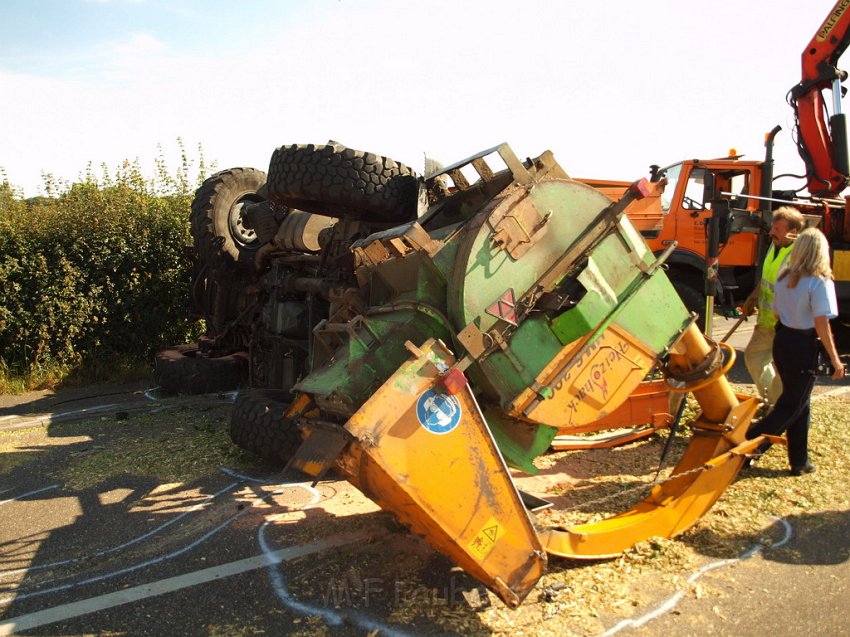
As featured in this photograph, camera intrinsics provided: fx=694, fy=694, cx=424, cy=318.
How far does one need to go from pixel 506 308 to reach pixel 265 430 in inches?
100

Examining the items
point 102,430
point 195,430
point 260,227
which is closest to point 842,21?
point 260,227

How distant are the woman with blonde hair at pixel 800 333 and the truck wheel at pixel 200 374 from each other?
18.1 ft

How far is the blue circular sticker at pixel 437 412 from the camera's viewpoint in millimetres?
2906

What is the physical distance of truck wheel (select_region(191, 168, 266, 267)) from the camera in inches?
312

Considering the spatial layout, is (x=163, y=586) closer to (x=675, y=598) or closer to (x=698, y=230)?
(x=675, y=598)

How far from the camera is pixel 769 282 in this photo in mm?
5586

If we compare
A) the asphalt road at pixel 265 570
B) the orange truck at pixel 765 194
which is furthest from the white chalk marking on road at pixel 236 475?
the orange truck at pixel 765 194

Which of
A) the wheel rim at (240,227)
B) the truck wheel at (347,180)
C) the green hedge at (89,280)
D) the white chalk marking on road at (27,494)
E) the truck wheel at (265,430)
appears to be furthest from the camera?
the green hedge at (89,280)

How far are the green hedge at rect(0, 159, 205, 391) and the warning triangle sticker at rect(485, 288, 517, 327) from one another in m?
7.85

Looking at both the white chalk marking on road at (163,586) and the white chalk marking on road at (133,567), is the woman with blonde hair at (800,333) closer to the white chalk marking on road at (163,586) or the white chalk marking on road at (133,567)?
the white chalk marking on road at (163,586)

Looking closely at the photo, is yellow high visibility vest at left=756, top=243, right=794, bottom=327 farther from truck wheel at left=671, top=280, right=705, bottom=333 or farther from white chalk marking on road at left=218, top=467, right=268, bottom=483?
white chalk marking on road at left=218, top=467, right=268, bottom=483

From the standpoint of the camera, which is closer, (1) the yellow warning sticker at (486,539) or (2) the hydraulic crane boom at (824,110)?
(1) the yellow warning sticker at (486,539)

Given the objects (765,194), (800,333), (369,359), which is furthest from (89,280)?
(765,194)

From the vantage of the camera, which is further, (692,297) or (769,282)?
(692,297)
